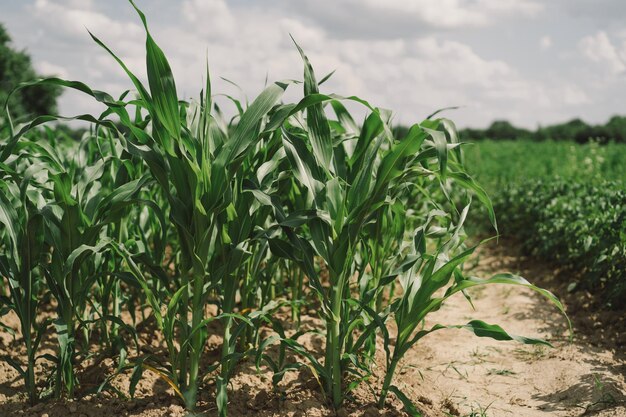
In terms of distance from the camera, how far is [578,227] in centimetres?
479

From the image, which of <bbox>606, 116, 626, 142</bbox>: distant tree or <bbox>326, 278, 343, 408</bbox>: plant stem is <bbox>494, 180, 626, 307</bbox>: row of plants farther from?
<bbox>606, 116, 626, 142</bbox>: distant tree

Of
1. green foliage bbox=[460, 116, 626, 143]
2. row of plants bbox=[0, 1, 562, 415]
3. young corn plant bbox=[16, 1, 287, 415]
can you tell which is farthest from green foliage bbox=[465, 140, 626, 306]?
green foliage bbox=[460, 116, 626, 143]

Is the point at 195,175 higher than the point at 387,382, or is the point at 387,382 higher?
the point at 195,175

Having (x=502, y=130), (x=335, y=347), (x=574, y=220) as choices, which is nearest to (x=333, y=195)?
(x=335, y=347)

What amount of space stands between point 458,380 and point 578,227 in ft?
7.48

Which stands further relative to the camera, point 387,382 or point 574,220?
point 574,220

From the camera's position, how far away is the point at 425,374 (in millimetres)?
3162

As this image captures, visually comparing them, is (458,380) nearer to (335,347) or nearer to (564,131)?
(335,347)

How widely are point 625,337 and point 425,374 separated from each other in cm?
145

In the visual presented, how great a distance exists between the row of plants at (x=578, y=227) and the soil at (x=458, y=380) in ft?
0.80

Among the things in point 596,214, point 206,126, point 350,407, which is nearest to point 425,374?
point 350,407

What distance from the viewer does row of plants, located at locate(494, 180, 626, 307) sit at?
408 cm

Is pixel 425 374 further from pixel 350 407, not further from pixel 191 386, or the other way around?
pixel 191 386


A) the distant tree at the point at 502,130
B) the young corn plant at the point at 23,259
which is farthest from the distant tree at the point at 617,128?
the young corn plant at the point at 23,259
